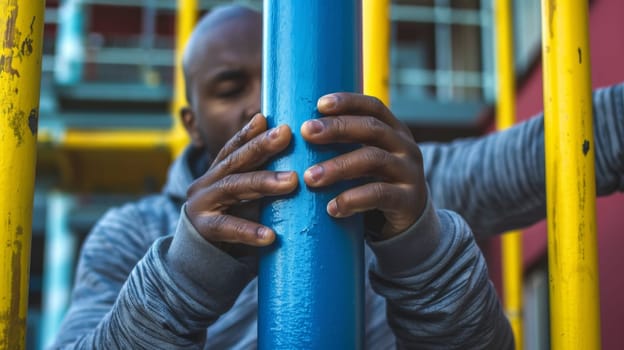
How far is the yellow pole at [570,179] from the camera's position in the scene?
0.88 m

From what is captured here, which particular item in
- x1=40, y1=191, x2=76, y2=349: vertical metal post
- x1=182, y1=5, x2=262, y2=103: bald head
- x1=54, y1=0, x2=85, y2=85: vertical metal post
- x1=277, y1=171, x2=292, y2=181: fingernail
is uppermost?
x1=54, y1=0, x2=85, y2=85: vertical metal post

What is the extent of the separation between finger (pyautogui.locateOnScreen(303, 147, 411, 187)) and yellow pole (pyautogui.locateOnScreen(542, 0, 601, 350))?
0.65ft

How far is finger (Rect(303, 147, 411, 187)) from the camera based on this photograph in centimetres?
78

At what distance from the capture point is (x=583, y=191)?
90cm

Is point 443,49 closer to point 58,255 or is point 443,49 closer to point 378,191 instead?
point 58,255

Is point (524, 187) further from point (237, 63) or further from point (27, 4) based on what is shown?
point (27, 4)

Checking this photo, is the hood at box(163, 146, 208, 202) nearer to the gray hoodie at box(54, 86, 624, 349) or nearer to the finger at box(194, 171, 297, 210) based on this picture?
the gray hoodie at box(54, 86, 624, 349)

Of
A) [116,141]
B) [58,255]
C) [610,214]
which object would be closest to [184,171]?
[610,214]

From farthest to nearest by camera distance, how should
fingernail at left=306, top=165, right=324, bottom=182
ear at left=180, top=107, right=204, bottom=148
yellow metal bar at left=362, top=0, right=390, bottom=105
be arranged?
ear at left=180, top=107, right=204, bottom=148 → yellow metal bar at left=362, top=0, right=390, bottom=105 → fingernail at left=306, top=165, right=324, bottom=182

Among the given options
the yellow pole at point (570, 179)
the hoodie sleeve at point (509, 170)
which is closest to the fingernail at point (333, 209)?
the yellow pole at point (570, 179)

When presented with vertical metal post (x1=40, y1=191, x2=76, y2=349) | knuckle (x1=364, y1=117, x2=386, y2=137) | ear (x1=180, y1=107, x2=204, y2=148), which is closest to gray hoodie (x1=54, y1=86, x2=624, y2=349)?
knuckle (x1=364, y1=117, x2=386, y2=137)

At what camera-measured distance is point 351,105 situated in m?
0.80

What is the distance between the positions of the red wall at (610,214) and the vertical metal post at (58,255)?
3716 mm

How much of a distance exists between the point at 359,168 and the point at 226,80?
80 cm
